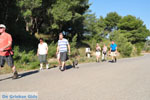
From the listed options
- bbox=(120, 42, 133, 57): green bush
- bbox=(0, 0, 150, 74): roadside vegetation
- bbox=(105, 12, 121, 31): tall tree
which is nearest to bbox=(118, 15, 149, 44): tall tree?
bbox=(105, 12, 121, 31): tall tree

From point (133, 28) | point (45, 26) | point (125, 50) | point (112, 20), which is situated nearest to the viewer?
point (125, 50)

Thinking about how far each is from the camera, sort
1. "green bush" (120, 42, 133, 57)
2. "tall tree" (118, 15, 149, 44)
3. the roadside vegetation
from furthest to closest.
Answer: "tall tree" (118, 15, 149, 44), "green bush" (120, 42, 133, 57), the roadside vegetation

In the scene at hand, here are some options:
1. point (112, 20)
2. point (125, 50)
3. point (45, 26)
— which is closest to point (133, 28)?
point (112, 20)

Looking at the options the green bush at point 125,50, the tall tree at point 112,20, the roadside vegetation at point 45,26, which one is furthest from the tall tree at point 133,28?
the green bush at point 125,50

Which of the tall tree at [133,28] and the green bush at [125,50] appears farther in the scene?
the tall tree at [133,28]

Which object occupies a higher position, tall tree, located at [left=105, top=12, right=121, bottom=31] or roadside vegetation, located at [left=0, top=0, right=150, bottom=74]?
tall tree, located at [left=105, top=12, right=121, bottom=31]

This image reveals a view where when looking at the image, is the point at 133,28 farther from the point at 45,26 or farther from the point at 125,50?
the point at 45,26

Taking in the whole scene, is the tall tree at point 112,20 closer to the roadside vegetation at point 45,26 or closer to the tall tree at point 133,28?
the tall tree at point 133,28

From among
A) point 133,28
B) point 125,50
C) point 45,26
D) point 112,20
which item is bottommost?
point 125,50

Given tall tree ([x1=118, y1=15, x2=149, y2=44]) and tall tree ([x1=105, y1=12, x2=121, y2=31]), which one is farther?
tall tree ([x1=105, y1=12, x2=121, y2=31])

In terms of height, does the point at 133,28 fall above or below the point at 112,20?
below

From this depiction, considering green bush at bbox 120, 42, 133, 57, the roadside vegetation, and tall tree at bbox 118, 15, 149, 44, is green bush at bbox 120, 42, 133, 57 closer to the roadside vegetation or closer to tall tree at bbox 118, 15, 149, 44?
the roadside vegetation

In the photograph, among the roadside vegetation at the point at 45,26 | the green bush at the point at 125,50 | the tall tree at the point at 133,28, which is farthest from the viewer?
the tall tree at the point at 133,28

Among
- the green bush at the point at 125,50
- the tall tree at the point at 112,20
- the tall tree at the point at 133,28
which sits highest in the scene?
the tall tree at the point at 112,20
